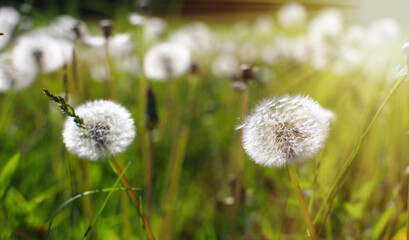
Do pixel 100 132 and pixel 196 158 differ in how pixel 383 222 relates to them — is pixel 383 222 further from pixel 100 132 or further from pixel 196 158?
pixel 196 158

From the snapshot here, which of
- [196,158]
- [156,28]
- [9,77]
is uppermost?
[156,28]

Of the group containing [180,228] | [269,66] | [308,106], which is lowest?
[180,228]

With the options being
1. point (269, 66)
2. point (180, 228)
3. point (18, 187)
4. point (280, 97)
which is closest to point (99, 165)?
point (18, 187)

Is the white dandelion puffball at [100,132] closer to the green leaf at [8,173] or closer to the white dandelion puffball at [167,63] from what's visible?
Answer: the green leaf at [8,173]

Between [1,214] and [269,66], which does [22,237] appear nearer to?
[1,214]

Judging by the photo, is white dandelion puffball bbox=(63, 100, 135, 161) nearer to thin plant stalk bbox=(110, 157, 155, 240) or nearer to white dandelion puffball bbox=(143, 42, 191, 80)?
thin plant stalk bbox=(110, 157, 155, 240)

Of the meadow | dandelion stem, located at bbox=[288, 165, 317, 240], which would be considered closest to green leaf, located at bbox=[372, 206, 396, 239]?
the meadow

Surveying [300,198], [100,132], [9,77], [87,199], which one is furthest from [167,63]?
[300,198]
